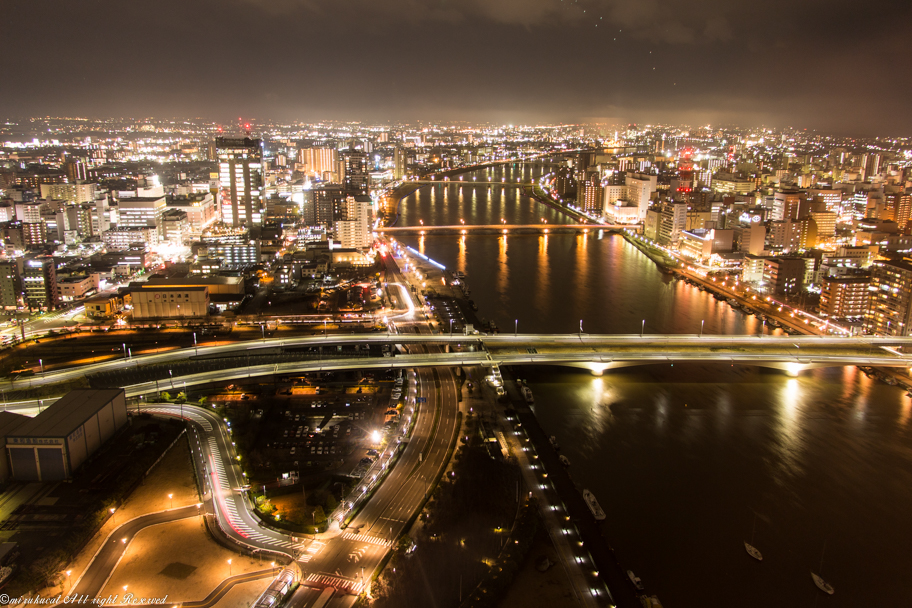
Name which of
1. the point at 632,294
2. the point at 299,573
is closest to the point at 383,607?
the point at 299,573

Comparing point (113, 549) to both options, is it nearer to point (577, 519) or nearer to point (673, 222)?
point (577, 519)

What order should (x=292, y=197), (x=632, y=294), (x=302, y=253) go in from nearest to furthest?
1. (x=632, y=294)
2. (x=302, y=253)
3. (x=292, y=197)

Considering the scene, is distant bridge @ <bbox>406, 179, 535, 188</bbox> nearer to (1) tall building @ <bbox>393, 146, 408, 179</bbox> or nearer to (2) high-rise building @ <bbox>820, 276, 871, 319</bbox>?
(1) tall building @ <bbox>393, 146, 408, 179</bbox>

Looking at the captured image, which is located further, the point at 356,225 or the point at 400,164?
the point at 400,164

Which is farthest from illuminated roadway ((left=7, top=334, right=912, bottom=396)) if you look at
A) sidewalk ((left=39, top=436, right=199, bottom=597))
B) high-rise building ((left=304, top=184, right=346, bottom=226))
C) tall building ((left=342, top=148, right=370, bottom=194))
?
tall building ((left=342, top=148, right=370, bottom=194))

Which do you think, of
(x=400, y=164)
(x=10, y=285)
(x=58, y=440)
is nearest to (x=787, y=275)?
(x=58, y=440)

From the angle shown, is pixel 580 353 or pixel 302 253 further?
pixel 302 253

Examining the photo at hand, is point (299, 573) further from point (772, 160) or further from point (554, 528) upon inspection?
point (772, 160)

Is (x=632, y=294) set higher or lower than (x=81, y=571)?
higher
